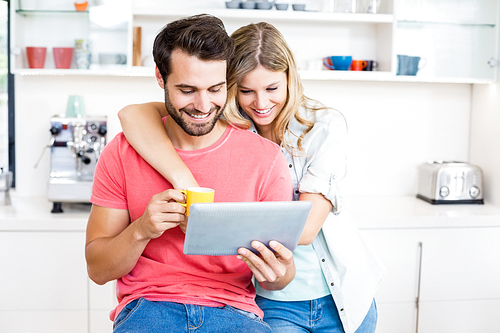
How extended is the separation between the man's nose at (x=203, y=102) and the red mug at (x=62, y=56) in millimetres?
1520

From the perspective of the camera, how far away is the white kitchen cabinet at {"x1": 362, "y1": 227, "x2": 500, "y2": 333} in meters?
2.53

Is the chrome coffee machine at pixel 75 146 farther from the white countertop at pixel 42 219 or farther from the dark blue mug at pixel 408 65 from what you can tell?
the dark blue mug at pixel 408 65

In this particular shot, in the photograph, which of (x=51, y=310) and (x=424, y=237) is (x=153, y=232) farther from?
(x=424, y=237)

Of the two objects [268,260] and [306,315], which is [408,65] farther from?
[268,260]

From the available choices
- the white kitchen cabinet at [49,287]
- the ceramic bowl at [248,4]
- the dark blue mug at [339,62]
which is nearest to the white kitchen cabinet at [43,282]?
the white kitchen cabinet at [49,287]

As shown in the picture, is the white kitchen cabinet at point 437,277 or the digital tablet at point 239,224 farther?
the white kitchen cabinet at point 437,277

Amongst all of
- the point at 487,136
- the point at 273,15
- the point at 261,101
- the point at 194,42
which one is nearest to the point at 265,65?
the point at 261,101

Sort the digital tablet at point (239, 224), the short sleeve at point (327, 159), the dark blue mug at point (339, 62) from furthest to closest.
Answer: the dark blue mug at point (339, 62) → the short sleeve at point (327, 159) → the digital tablet at point (239, 224)

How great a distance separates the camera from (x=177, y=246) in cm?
141

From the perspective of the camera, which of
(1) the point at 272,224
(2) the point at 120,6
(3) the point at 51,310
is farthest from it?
(2) the point at 120,6

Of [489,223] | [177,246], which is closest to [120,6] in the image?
[177,246]

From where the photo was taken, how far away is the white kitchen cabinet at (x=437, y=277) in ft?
8.29

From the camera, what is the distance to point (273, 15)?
8.64 ft

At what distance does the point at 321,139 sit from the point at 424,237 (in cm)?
122
